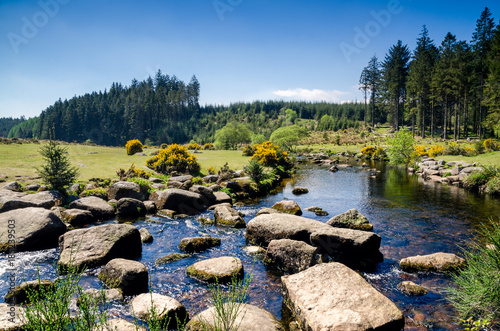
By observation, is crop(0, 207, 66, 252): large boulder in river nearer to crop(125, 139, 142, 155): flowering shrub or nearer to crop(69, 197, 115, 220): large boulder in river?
crop(69, 197, 115, 220): large boulder in river

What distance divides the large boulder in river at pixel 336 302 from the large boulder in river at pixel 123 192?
1434 cm

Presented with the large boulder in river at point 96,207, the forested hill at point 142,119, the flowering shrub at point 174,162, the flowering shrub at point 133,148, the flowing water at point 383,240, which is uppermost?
the forested hill at point 142,119

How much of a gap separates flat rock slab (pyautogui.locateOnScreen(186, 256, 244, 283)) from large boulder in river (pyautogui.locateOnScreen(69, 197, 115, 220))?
30.3ft

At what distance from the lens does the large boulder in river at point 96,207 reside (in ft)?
53.8

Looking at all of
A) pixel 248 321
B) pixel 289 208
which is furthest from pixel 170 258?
pixel 289 208

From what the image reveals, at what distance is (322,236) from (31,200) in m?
16.2

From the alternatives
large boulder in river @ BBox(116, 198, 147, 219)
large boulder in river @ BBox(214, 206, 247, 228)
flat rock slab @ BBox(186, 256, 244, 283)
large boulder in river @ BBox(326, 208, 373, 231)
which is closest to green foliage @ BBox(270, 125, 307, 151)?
large boulder in river @ BBox(214, 206, 247, 228)

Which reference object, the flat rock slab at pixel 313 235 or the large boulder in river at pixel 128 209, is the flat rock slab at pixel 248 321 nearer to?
the flat rock slab at pixel 313 235

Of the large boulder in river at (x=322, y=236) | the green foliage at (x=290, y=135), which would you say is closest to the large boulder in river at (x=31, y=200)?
the large boulder in river at (x=322, y=236)

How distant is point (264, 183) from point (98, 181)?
46.8 ft

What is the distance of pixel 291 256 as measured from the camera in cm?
1037

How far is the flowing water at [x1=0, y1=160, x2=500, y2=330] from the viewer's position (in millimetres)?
8422

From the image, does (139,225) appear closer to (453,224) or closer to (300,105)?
(453,224)

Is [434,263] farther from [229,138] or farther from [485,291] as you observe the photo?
[229,138]
